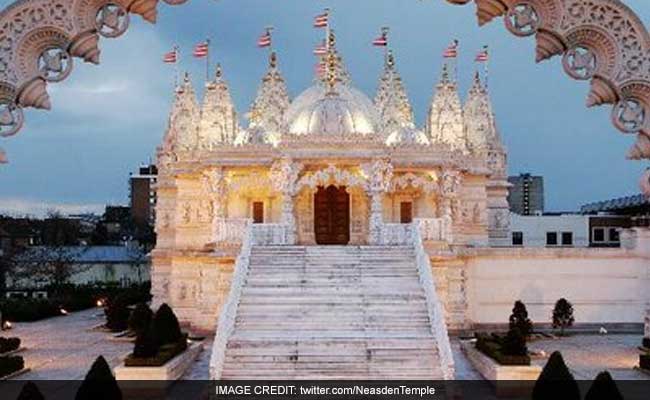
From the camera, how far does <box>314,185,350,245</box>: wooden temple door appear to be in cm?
3488

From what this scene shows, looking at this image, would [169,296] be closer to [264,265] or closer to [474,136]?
[264,265]

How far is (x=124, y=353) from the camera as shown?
2792cm

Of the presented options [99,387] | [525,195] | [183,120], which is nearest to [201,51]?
[183,120]

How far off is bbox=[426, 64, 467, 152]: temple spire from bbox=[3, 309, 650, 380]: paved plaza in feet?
38.0

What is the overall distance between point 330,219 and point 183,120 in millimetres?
8910

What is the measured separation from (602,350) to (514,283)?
5616mm

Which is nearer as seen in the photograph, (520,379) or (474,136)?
(520,379)

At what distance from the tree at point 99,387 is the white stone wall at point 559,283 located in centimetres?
1926

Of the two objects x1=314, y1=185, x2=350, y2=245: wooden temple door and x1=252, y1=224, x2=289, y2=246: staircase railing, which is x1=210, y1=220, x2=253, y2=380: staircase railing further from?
x1=314, y1=185, x2=350, y2=245: wooden temple door

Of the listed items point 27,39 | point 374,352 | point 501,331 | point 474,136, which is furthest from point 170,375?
point 474,136

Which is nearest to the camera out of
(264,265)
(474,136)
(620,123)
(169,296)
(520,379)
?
(620,123)

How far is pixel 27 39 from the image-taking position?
448 inches

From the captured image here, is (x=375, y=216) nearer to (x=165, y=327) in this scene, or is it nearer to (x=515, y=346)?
(x=165, y=327)

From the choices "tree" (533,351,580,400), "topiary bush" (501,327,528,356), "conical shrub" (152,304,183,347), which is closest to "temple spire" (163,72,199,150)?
"conical shrub" (152,304,183,347)
